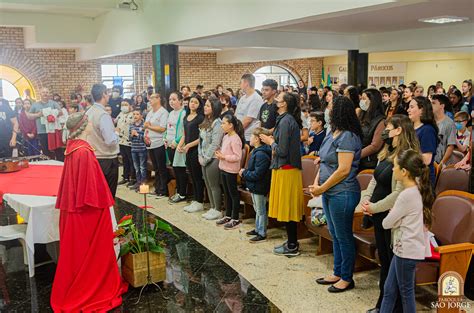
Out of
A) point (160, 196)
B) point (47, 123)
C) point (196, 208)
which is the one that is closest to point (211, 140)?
point (196, 208)

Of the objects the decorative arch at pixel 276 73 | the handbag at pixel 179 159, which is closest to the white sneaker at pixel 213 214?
the handbag at pixel 179 159

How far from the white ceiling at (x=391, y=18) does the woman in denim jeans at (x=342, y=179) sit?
102 inches

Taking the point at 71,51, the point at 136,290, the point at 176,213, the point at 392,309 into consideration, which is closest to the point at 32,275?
the point at 136,290

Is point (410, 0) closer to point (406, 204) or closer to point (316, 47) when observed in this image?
point (406, 204)

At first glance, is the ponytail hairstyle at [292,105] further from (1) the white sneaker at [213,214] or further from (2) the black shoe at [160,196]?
(2) the black shoe at [160,196]

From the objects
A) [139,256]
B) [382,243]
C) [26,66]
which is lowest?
[139,256]

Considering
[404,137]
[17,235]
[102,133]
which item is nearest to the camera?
[404,137]

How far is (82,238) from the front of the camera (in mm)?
3955

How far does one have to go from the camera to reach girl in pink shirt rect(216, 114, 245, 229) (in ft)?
20.2

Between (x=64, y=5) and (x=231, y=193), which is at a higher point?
(x=64, y=5)

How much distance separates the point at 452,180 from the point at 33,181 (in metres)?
4.36

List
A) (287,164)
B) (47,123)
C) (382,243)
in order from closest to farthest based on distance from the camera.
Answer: (382,243) < (287,164) < (47,123)

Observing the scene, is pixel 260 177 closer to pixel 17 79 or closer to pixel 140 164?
pixel 140 164

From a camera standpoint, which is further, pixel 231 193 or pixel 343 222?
pixel 231 193
